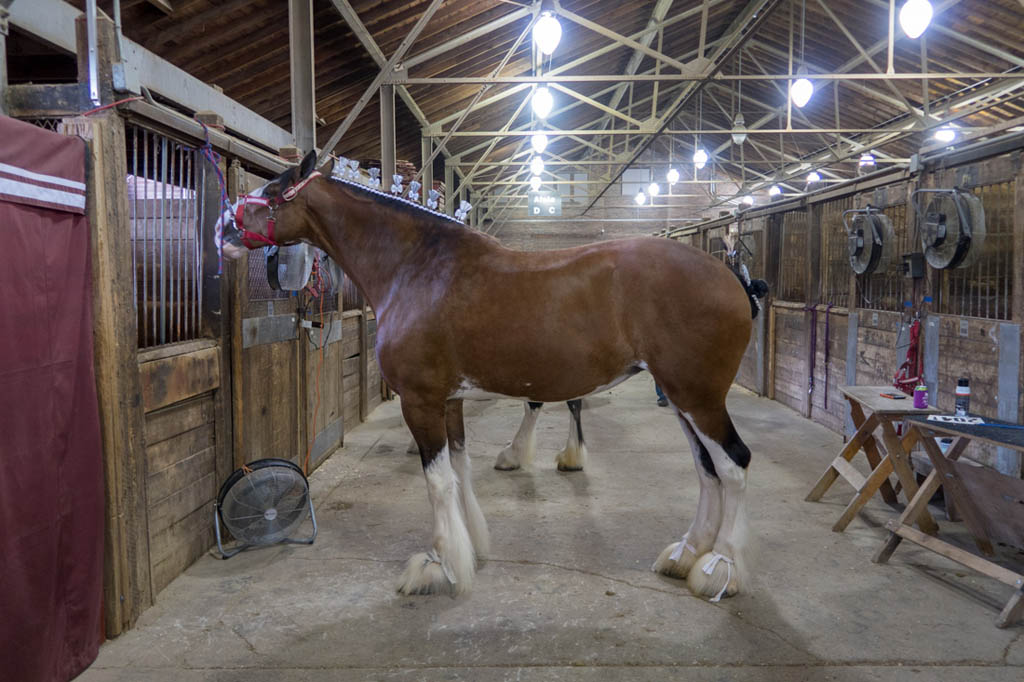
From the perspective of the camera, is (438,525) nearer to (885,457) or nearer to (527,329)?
(527,329)

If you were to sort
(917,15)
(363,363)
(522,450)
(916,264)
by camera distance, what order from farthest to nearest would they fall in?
(363,363), (917,15), (522,450), (916,264)

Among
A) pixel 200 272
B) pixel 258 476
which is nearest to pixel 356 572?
pixel 258 476

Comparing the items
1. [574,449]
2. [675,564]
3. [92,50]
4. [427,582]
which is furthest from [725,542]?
[92,50]

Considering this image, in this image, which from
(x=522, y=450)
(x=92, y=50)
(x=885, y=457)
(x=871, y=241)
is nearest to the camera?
(x=92, y=50)

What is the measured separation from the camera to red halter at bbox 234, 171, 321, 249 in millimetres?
2912

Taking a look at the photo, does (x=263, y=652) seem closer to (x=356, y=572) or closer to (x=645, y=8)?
(x=356, y=572)

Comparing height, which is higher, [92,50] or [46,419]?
[92,50]

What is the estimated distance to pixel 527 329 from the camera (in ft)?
9.02

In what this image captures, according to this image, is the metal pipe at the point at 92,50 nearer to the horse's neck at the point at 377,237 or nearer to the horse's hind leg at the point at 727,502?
the horse's neck at the point at 377,237

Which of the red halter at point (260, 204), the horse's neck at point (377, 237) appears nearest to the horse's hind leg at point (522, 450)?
the horse's neck at point (377, 237)

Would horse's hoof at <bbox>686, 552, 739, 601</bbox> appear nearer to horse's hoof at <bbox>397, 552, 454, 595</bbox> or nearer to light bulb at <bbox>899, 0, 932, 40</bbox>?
horse's hoof at <bbox>397, 552, 454, 595</bbox>

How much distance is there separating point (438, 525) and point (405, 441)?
2880 millimetres

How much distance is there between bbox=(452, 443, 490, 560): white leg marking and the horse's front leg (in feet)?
0.82

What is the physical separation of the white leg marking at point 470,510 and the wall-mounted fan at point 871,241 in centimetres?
388
